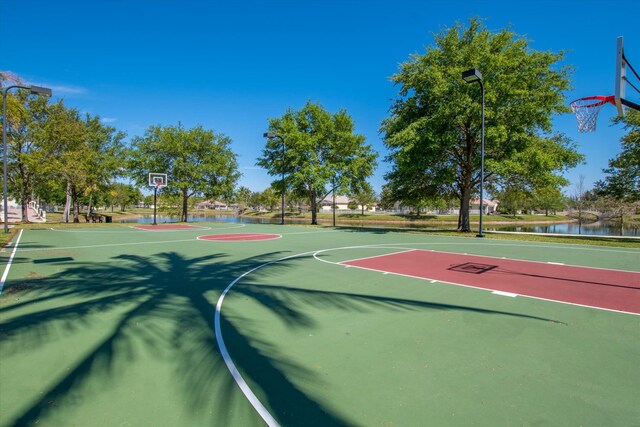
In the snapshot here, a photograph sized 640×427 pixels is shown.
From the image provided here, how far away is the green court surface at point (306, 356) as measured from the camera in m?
2.83

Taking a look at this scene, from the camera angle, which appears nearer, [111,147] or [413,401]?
[413,401]

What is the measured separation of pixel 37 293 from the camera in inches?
252

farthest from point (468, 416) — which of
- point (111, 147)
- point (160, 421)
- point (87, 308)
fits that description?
point (111, 147)

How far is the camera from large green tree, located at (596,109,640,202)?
1975cm

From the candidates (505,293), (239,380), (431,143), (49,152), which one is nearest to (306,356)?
(239,380)

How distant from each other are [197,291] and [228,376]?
376 cm

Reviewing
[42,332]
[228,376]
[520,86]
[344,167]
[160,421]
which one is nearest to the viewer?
[160,421]

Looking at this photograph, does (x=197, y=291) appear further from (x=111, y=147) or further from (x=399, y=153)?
(x=111, y=147)

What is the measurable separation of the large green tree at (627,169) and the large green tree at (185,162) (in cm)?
3518

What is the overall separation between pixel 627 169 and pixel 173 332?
90.0 ft

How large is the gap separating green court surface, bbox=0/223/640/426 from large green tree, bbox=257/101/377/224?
24.1 m

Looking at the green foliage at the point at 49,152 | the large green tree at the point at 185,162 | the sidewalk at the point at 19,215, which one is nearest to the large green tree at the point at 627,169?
the large green tree at the point at 185,162

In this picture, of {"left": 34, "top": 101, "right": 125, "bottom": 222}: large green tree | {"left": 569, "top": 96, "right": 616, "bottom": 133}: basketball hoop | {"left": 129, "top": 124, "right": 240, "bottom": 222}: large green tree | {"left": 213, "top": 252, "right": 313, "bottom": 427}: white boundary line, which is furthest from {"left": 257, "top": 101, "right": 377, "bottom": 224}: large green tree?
{"left": 213, "top": 252, "right": 313, "bottom": 427}: white boundary line

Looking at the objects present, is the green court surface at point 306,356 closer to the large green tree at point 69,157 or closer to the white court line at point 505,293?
the white court line at point 505,293
